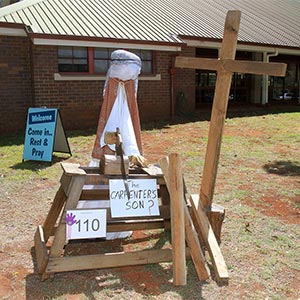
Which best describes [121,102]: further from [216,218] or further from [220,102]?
[216,218]

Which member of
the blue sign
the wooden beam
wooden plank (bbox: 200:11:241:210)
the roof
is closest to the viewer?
the wooden beam

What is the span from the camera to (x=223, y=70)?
3.63 meters

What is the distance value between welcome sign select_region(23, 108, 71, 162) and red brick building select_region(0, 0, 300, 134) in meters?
3.22

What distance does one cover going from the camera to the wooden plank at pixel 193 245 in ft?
11.6

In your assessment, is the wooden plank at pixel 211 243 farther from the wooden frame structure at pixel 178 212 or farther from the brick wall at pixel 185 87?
the brick wall at pixel 185 87

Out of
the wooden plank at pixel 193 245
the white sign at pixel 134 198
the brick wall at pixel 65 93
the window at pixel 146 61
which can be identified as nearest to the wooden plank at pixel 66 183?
the white sign at pixel 134 198

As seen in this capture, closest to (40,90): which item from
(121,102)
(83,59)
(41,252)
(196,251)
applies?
(83,59)

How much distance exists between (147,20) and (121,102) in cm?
1113

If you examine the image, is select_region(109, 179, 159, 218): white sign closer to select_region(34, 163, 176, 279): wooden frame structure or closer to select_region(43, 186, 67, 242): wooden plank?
select_region(34, 163, 176, 279): wooden frame structure

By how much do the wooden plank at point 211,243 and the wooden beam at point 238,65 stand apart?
4.37ft

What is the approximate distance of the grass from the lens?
11.1 ft

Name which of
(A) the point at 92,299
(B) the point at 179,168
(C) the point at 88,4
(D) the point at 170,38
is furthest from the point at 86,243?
(C) the point at 88,4

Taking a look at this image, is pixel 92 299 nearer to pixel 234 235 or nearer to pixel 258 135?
pixel 234 235

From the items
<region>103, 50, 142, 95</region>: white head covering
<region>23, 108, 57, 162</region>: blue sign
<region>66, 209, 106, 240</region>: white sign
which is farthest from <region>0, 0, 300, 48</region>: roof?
<region>66, 209, 106, 240</region>: white sign
